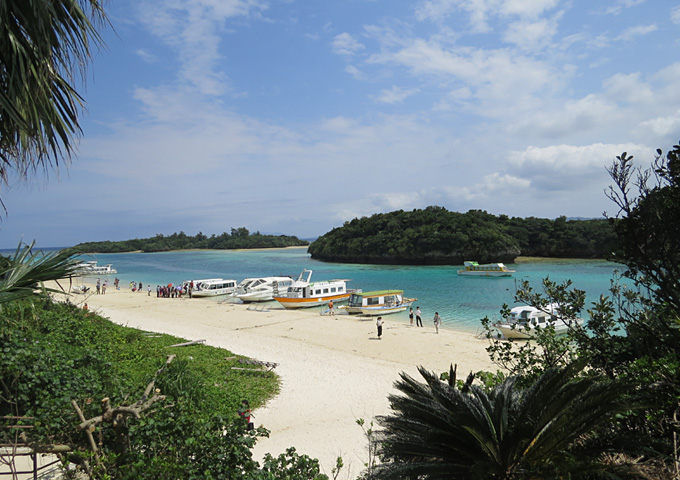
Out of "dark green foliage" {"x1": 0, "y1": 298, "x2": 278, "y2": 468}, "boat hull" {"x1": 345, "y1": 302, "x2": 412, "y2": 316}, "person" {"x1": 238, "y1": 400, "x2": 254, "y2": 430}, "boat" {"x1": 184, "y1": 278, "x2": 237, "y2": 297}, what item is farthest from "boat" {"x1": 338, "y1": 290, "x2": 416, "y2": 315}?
"person" {"x1": 238, "y1": 400, "x2": 254, "y2": 430}

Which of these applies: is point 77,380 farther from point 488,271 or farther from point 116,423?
point 488,271

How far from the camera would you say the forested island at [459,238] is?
7806 centimetres

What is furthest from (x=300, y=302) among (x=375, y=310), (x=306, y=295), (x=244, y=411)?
(x=244, y=411)

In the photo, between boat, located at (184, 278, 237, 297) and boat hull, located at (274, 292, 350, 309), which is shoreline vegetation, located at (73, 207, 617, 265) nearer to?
boat, located at (184, 278, 237, 297)

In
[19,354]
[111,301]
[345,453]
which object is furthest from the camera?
[111,301]

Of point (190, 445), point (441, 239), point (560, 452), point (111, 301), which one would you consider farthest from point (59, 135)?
point (441, 239)

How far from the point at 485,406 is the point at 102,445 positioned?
166 inches

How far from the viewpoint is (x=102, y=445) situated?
4.35 m

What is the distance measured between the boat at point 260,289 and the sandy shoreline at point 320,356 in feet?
8.66

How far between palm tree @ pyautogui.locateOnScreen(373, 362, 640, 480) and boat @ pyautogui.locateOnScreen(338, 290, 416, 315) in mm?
25160

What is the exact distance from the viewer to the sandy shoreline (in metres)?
8.41

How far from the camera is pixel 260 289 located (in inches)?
1484

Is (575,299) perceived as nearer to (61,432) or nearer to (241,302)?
(61,432)

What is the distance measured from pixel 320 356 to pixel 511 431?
525 inches
